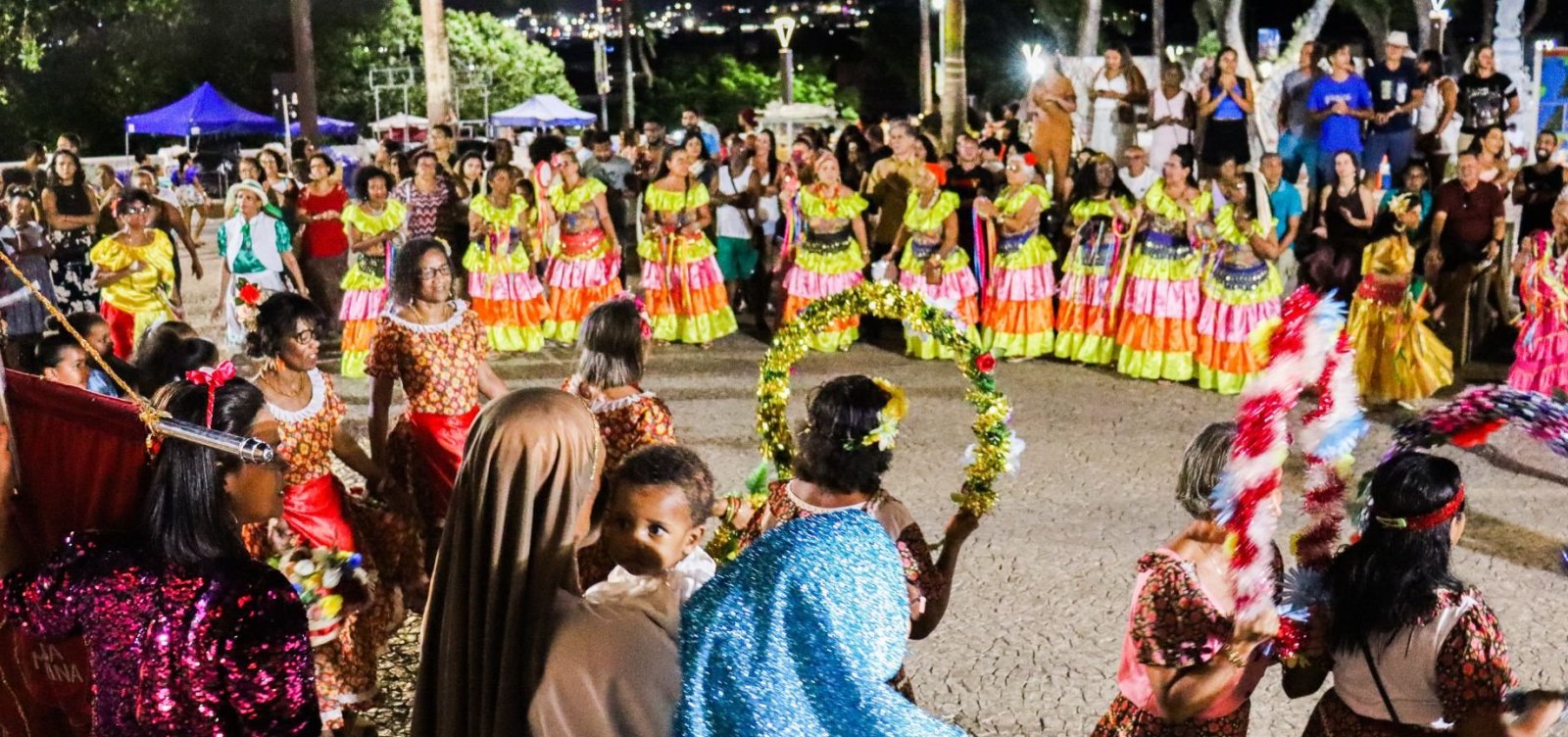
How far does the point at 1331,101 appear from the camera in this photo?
13.6m

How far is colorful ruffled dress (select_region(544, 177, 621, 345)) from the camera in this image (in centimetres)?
1203

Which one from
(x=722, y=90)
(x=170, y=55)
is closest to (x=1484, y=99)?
(x=170, y=55)

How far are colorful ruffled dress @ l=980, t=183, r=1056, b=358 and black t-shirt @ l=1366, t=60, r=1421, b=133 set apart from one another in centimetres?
439

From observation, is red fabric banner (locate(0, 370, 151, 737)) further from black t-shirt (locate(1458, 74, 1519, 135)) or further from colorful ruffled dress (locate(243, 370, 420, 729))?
black t-shirt (locate(1458, 74, 1519, 135))

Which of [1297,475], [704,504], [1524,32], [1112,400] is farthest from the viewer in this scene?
[1524,32]

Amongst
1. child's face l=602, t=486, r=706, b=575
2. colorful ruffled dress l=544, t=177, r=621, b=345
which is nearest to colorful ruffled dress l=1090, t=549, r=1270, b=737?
child's face l=602, t=486, r=706, b=575

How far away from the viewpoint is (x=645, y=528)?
2.93 metres

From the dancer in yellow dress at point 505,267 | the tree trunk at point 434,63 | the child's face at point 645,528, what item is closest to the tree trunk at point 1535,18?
the tree trunk at point 434,63

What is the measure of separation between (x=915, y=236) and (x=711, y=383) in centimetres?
210

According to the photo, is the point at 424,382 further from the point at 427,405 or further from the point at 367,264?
the point at 367,264

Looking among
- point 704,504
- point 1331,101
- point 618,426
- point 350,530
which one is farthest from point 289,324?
point 1331,101

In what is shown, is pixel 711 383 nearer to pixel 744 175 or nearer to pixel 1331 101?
pixel 744 175

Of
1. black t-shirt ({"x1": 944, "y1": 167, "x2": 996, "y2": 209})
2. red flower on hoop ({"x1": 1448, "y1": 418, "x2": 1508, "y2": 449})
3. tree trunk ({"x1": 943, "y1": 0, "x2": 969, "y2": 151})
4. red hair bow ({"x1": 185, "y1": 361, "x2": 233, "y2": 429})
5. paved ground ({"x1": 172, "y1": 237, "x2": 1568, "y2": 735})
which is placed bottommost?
paved ground ({"x1": 172, "y1": 237, "x2": 1568, "y2": 735})

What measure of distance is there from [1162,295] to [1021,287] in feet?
4.42
